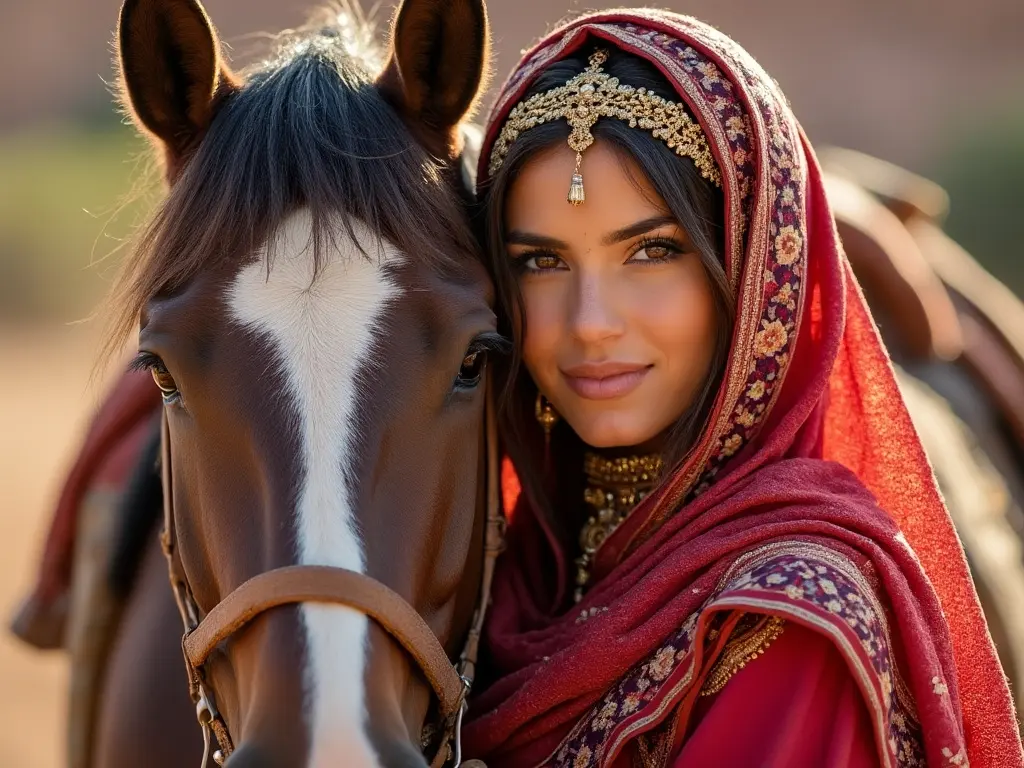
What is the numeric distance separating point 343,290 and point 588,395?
465 millimetres

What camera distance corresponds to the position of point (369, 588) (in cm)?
131

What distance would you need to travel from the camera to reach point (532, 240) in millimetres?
1752

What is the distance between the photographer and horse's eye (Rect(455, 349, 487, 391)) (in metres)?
1.58

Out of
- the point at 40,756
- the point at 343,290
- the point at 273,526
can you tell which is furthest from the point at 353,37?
the point at 40,756

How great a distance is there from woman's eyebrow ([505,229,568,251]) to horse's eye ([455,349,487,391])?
0.73 ft

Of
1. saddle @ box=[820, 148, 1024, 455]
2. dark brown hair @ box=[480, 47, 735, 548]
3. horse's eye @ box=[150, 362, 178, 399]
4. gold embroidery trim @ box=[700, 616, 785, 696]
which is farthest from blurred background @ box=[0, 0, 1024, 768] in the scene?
saddle @ box=[820, 148, 1024, 455]

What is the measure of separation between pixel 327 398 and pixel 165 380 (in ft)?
0.95

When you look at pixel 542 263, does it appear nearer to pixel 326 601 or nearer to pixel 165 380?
pixel 165 380

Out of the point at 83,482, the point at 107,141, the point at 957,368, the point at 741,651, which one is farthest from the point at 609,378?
the point at 107,141

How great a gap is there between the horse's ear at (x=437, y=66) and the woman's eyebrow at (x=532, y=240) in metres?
0.17

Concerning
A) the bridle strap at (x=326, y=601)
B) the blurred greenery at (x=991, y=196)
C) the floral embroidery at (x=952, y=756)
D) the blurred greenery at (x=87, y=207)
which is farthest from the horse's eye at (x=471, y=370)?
the blurred greenery at (x=87, y=207)

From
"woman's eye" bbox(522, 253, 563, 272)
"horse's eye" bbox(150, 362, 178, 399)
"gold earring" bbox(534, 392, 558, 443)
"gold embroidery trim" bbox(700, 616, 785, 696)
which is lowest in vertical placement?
"gold embroidery trim" bbox(700, 616, 785, 696)

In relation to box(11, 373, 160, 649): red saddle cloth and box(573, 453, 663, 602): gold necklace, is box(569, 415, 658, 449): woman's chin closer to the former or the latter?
box(573, 453, 663, 602): gold necklace

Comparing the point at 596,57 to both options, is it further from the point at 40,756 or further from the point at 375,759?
the point at 40,756
